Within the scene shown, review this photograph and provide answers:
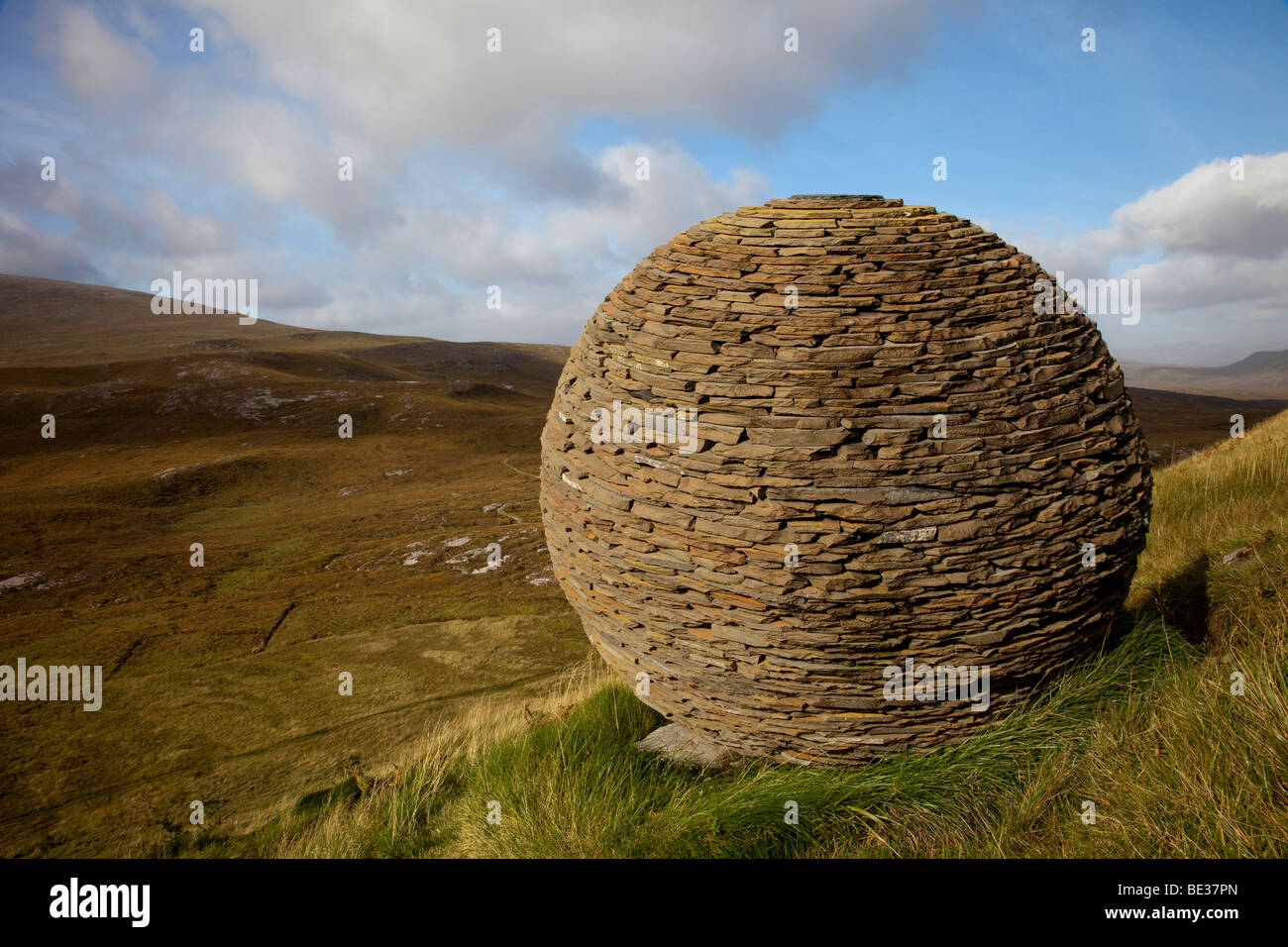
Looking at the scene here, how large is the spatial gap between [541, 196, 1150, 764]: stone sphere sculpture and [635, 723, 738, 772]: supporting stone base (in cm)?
24

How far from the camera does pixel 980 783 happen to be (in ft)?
15.0

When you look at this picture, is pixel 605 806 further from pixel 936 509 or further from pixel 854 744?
pixel 936 509

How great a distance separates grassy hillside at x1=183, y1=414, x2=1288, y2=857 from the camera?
363cm

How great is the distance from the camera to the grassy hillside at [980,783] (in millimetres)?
3635

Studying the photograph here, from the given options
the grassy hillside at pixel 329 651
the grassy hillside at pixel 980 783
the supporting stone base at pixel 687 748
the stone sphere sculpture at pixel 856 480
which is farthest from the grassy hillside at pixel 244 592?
the stone sphere sculpture at pixel 856 480

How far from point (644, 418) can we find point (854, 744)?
275cm

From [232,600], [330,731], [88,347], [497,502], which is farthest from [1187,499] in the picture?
[88,347]

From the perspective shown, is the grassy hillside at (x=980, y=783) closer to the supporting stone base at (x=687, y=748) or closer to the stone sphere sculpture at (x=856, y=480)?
the supporting stone base at (x=687, y=748)

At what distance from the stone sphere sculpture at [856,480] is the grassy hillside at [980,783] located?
36 cm

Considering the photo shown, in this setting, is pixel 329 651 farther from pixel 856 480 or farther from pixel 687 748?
pixel 856 480

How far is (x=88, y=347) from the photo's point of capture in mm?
71625

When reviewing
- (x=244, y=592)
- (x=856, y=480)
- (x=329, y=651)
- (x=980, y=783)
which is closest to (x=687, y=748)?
(x=980, y=783)

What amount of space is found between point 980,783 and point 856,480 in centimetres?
217
